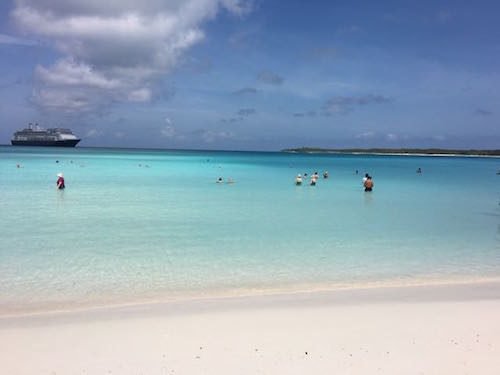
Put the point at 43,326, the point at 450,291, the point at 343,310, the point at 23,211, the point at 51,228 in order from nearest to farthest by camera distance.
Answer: the point at 43,326 → the point at 343,310 → the point at 450,291 → the point at 51,228 → the point at 23,211

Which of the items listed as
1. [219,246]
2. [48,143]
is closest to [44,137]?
[48,143]

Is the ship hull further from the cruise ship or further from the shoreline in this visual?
the shoreline

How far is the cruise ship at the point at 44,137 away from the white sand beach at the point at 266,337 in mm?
170461

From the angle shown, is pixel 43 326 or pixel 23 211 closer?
pixel 43 326

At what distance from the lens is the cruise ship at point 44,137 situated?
16362cm

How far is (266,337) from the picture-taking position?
6766 mm

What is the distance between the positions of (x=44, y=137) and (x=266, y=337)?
571ft

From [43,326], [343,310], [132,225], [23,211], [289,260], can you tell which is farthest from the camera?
[23,211]

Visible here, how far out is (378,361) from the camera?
6.02 m

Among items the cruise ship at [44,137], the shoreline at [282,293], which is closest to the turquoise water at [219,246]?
the shoreline at [282,293]

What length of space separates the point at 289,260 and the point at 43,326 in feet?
22.0

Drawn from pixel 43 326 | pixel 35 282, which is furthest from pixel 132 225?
pixel 43 326

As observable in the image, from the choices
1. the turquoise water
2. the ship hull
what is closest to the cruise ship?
the ship hull

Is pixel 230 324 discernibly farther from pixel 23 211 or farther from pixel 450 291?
pixel 23 211
